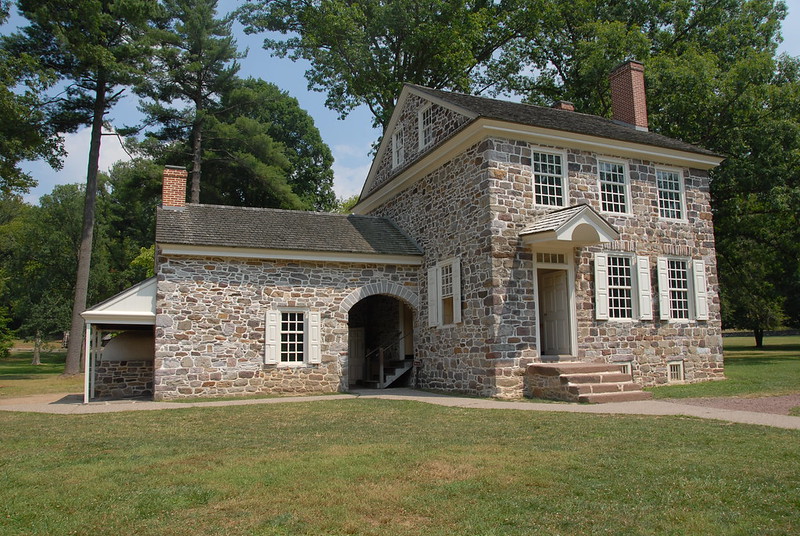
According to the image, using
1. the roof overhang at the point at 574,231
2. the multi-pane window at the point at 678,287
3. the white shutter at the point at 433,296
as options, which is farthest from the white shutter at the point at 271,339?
the multi-pane window at the point at 678,287

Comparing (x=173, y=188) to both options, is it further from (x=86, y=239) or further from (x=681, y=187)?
(x=681, y=187)

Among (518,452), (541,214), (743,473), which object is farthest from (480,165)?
(743,473)

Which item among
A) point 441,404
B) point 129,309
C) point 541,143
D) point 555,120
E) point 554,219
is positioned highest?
point 555,120

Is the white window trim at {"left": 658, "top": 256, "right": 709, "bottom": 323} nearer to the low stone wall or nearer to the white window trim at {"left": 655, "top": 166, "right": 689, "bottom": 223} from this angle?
the white window trim at {"left": 655, "top": 166, "right": 689, "bottom": 223}

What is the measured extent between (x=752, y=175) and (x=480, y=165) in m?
12.8

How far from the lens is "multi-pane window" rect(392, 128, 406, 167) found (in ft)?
64.5

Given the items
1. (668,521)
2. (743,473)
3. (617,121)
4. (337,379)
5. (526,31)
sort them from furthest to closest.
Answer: (526,31)
(617,121)
(337,379)
(743,473)
(668,521)

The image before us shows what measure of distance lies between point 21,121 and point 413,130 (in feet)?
48.4

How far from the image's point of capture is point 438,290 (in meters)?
16.0

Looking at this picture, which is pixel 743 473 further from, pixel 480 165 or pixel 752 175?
pixel 752 175

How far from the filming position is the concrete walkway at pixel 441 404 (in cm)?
958

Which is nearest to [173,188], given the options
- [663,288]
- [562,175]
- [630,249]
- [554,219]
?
[554,219]

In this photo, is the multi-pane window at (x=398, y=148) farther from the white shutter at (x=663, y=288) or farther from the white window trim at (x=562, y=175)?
the white shutter at (x=663, y=288)

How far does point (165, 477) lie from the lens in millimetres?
6117
